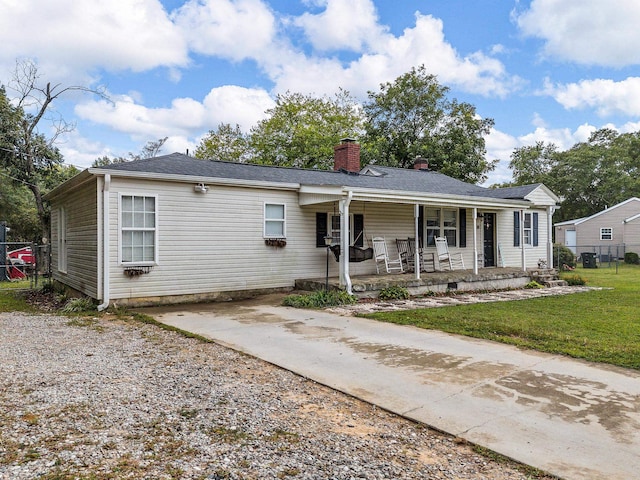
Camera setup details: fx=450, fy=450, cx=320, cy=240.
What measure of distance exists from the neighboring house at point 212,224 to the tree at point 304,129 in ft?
49.0

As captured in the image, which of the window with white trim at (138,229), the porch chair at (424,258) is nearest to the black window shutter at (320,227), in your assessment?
the porch chair at (424,258)

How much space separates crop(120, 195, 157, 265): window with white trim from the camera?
30.3ft

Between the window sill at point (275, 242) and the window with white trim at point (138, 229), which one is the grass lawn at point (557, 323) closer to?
the window sill at point (275, 242)

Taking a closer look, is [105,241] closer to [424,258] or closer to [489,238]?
[424,258]

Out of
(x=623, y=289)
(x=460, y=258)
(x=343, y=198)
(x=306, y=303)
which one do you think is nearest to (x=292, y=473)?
(x=306, y=303)

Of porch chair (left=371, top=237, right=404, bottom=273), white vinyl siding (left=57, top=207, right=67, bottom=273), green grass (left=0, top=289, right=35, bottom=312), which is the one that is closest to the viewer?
green grass (left=0, top=289, right=35, bottom=312)

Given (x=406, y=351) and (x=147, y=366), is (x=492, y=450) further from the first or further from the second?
(x=147, y=366)

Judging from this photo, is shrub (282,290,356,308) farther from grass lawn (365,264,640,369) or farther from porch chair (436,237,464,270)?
porch chair (436,237,464,270)

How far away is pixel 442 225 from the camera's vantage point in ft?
46.1

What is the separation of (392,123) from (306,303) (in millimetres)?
22154

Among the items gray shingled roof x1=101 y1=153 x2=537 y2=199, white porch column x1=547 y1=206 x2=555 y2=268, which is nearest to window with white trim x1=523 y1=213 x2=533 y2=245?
white porch column x1=547 y1=206 x2=555 y2=268

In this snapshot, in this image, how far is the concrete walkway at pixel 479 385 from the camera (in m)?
3.01

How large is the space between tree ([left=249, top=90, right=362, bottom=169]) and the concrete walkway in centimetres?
2222

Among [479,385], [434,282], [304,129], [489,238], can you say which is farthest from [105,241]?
[304,129]
